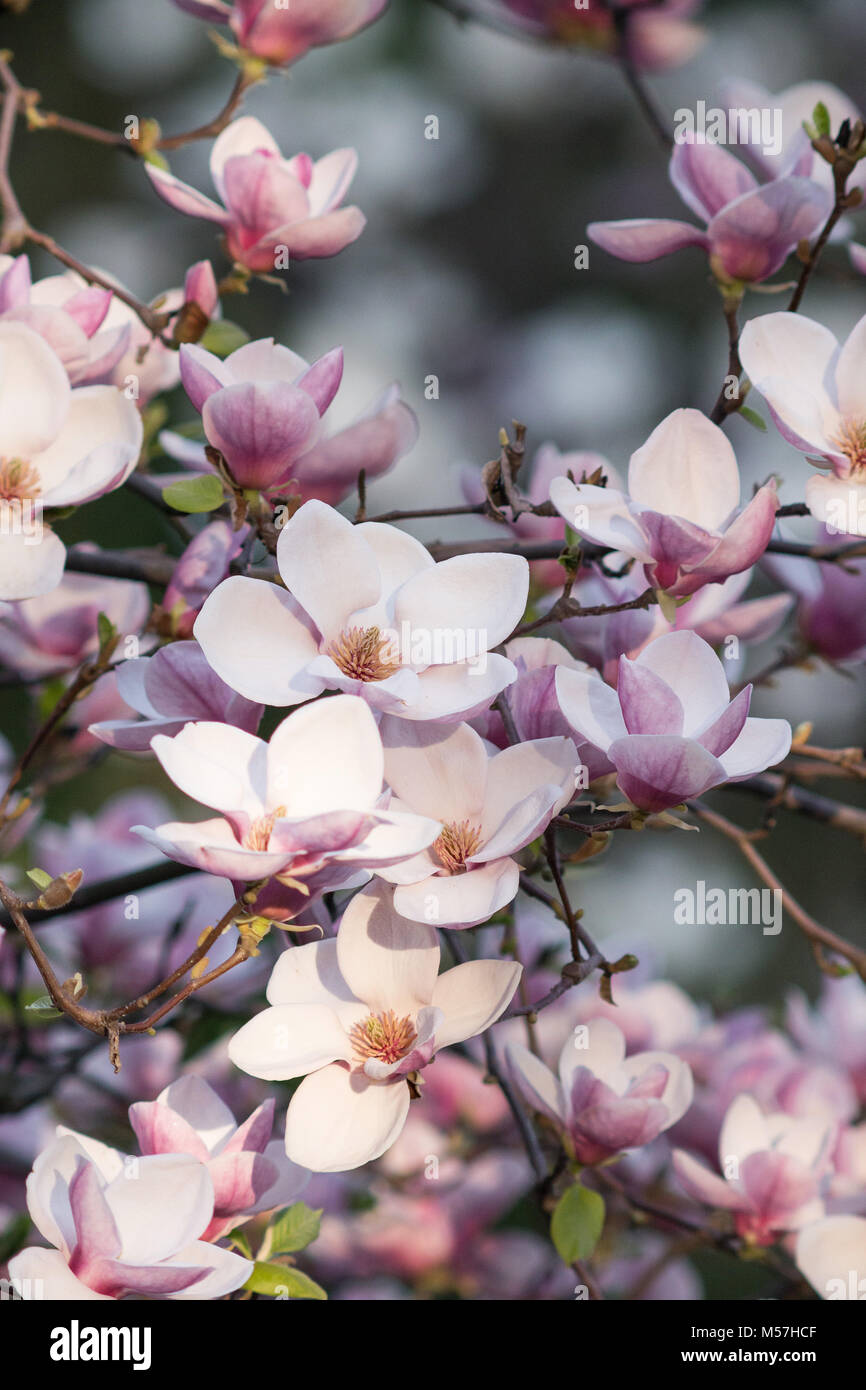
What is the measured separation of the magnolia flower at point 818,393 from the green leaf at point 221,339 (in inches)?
11.5

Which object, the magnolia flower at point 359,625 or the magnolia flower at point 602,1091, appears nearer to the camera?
the magnolia flower at point 359,625

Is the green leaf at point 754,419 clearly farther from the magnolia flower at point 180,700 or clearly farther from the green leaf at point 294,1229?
the green leaf at point 294,1229

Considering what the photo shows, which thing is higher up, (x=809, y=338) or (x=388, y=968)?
(x=809, y=338)

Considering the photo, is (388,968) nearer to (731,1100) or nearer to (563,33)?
(731,1100)

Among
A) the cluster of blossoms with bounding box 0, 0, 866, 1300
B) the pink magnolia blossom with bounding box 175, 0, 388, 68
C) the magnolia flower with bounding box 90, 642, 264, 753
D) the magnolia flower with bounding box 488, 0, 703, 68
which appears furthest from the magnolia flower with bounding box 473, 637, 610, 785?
the magnolia flower with bounding box 488, 0, 703, 68

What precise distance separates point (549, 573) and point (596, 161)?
11.8 ft

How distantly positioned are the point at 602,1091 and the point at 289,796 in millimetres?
270

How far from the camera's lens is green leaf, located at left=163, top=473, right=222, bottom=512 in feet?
2.13

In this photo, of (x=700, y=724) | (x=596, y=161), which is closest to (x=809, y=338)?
(x=700, y=724)

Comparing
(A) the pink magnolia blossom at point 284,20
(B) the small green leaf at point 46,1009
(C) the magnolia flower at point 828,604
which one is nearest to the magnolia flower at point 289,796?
(B) the small green leaf at point 46,1009

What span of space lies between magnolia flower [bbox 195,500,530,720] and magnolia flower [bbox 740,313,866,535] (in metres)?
0.16

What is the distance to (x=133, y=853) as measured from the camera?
1191 mm

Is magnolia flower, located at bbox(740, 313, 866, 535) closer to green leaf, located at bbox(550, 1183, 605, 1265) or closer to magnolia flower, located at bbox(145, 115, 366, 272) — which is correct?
magnolia flower, located at bbox(145, 115, 366, 272)

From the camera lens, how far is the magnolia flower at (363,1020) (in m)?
0.56
